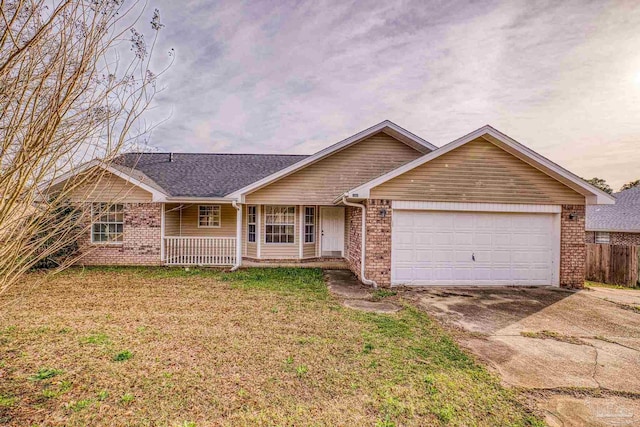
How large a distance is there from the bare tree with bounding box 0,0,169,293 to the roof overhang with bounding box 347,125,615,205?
6592mm

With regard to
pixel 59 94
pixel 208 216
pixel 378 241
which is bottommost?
pixel 378 241

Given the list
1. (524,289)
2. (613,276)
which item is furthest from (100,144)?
(613,276)

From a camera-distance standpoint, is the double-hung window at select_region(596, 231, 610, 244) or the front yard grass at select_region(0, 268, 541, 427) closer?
the front yard grass at select_region(0, 268, 541, 427)

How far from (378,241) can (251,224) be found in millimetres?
6089

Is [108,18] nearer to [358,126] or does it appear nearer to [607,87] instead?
[607,87]

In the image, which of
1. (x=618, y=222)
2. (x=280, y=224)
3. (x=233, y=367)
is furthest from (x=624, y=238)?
(x=233, y=367)

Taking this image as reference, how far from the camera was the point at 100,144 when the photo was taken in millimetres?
2588

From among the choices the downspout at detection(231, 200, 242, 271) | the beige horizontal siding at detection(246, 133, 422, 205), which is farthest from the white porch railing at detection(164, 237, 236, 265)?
the beige horizontal siding at detection(246, 133, 422, 205)

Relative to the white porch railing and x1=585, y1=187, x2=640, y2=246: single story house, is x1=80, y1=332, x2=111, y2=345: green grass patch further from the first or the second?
x1=585, y1=187, x2=640, y2=246: single story house

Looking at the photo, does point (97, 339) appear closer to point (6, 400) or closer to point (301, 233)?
point (6, 400)

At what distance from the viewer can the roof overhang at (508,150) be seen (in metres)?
8.48

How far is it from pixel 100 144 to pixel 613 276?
1665 cm

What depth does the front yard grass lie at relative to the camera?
3057 mm

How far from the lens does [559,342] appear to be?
5148 mm
